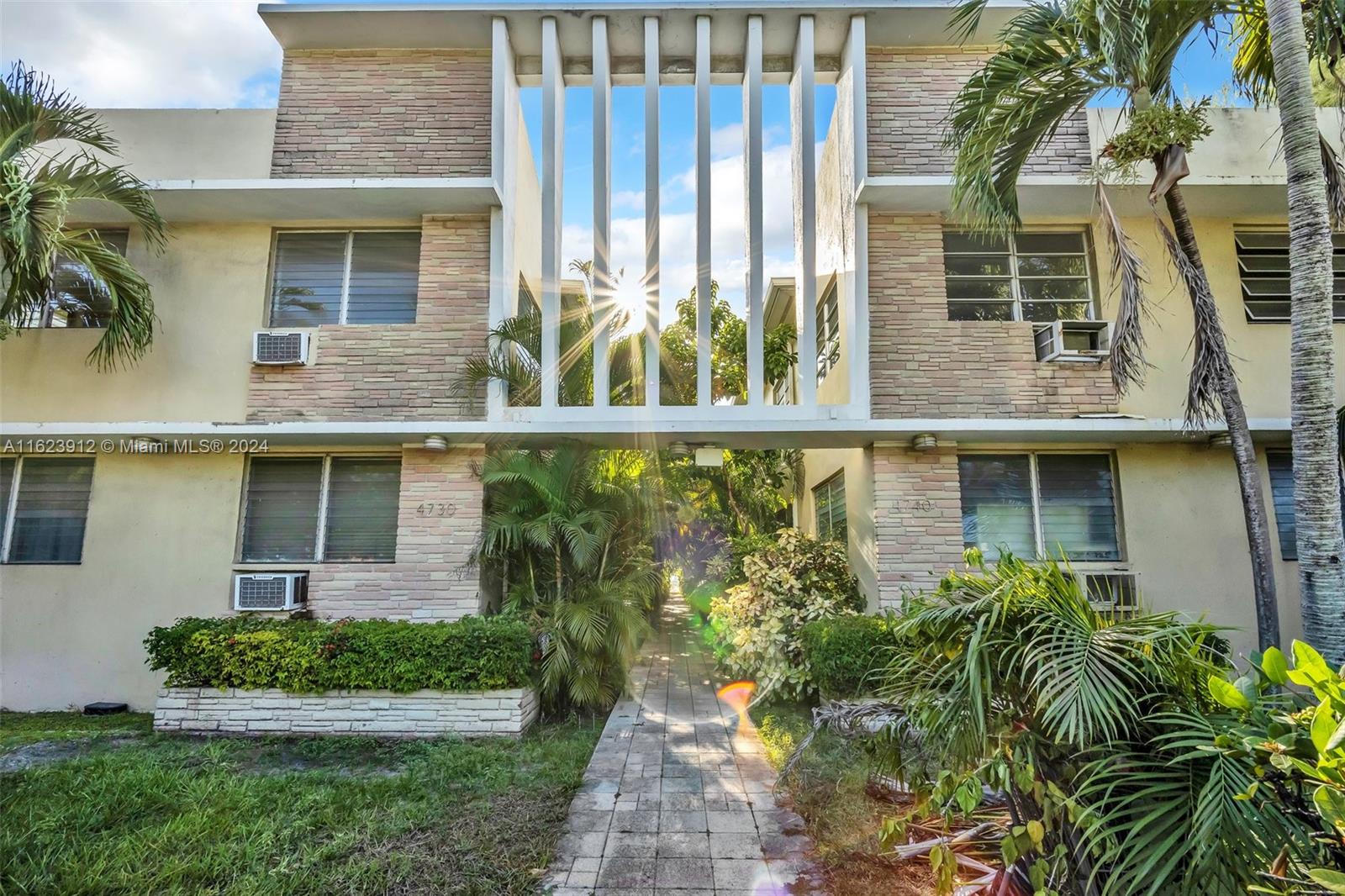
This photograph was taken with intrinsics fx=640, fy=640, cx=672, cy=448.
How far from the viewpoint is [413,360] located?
741 cm

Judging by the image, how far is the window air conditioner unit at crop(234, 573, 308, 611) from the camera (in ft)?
23.1

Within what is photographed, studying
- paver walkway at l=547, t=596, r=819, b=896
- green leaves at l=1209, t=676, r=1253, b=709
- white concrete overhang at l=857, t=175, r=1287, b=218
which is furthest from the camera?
white concrete overhang at l=857, t=175, r=1287, b=218

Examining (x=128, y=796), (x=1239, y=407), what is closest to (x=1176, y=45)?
(x=1239, y=407)

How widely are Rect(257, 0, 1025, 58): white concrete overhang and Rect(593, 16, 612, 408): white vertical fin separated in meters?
0.43

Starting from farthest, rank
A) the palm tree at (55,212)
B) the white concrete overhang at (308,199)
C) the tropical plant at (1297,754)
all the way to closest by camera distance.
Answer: the white concrete overhang at (308,199) → the palm tree at (55,212) → the tropical plant at (1297,754)

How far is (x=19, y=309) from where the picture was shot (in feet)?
22.2

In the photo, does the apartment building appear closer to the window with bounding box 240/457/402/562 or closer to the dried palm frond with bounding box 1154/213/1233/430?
the window with bounding box 240/457/402/562

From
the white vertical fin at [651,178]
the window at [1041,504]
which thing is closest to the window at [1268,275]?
the window at [1041,504]

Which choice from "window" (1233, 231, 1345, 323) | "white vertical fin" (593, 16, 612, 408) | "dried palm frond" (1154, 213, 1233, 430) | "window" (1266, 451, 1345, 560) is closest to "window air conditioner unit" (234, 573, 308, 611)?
"white vertical fin" (593, 16, 612, 408)

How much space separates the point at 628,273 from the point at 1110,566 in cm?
646

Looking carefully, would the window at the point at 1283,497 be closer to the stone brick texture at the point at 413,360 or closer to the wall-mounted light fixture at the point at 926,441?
the wall-mounted light fixture at the point at 926,441

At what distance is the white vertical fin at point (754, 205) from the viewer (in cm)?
724

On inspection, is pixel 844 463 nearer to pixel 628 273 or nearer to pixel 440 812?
pixel 628 273

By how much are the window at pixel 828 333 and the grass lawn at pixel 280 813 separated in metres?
5.89
